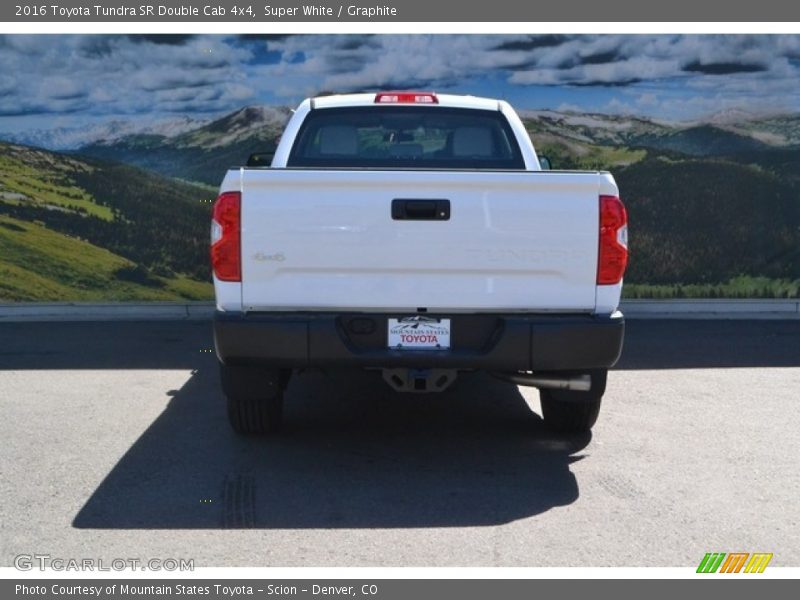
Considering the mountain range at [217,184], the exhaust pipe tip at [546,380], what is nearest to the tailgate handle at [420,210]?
the exhaust pipe tip at [546,380]

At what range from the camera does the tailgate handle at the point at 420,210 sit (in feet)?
18.5

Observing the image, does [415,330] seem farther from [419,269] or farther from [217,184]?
[217,184]

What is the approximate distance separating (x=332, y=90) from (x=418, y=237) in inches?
243

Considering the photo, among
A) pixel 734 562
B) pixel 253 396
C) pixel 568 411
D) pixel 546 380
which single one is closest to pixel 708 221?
pixel 568 411

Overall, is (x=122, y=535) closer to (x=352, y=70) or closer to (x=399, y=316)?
(x=399, y=316)

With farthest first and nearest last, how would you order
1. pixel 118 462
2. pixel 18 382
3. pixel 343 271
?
pixel 18 382 < pixel 118 462 < pixel 343 271

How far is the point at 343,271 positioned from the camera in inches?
224

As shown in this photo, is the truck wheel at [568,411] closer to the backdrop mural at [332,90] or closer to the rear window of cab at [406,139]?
the rear window of cab at [406,139]

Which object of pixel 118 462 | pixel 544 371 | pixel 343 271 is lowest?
pixel 118 462

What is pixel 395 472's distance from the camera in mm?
6055

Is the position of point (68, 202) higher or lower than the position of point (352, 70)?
lower

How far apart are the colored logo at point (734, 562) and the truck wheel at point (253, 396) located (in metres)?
2.65
